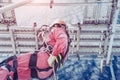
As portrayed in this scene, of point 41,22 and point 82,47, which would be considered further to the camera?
point 41,22

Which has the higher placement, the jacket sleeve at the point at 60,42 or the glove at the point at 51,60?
the jacket sleeve at the point at 60,42

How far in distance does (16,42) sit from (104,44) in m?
2.12

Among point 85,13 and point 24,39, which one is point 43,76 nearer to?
point 24,39

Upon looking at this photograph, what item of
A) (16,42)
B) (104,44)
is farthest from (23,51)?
(104,44)

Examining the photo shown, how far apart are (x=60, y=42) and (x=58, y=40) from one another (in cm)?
7

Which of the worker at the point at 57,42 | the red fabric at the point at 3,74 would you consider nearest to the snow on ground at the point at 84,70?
the worker at the point at 57,42

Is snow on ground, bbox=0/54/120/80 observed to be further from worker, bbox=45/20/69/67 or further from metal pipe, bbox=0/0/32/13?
metal pipe, bbox=0/0/32/13

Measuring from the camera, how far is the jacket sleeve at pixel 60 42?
4.67 metres

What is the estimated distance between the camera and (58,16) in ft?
23.8

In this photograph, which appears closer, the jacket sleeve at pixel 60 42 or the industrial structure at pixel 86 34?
the jacket sleeve at pixel 60 42

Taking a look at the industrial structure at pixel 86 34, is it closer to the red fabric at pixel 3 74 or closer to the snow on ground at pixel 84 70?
the snow on ground at pixel 84 70

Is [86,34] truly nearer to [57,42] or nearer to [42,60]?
[57,42]

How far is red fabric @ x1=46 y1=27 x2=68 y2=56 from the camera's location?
4.67m

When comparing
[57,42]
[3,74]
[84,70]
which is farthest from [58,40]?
[84,70]
